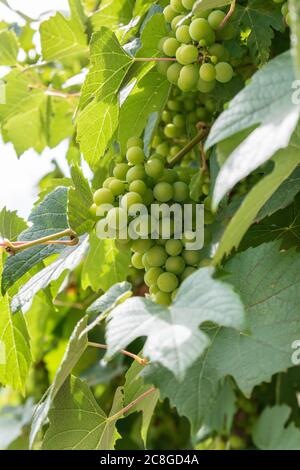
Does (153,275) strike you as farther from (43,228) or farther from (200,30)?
(200,30)

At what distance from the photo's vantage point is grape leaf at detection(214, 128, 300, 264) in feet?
2.25

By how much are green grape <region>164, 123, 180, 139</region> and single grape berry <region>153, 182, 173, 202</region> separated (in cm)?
30

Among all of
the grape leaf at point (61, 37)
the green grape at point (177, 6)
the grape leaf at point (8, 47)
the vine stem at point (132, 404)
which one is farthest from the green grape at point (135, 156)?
the grape leaf at point (8, 47)

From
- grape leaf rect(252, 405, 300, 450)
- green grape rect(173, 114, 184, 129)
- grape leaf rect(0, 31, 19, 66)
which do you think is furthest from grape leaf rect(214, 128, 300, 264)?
grape leaf rect(0, 31, 19, 66)

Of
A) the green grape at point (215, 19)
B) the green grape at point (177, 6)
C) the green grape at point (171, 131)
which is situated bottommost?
the green grape at point (171, 131)

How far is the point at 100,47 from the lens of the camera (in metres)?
1.06

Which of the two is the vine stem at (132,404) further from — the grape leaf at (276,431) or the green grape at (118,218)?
the grape leaf at (276,431)

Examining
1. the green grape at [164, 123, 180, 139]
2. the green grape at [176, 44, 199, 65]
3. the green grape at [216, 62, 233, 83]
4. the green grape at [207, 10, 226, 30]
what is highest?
the green grape at [207, 10, 226, 30]

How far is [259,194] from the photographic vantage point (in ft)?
2.28

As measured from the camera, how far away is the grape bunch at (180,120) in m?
1.20

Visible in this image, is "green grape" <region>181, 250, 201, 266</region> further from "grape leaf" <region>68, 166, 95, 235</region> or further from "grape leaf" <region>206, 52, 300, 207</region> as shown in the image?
"grape leaf" <region>206, 52, 300, 207</region>

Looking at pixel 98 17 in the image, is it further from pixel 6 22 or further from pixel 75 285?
pixel 75 285

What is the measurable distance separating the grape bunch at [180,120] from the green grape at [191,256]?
0.31 m

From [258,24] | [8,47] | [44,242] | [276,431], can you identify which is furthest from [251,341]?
[8,47]
